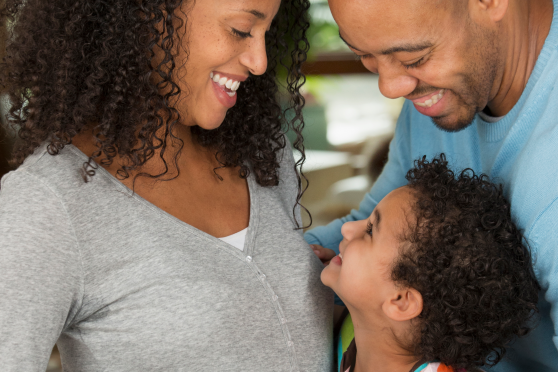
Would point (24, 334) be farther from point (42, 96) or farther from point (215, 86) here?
point (215, 86)

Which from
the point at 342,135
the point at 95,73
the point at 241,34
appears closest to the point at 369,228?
the point at 241,34

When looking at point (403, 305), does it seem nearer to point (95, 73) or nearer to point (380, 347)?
point (380, 347)

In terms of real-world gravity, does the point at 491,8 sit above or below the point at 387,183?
above

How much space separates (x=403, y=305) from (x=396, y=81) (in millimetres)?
653

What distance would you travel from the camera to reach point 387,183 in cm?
199

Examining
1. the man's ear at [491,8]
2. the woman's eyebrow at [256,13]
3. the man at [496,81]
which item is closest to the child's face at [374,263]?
the man at [496,81]

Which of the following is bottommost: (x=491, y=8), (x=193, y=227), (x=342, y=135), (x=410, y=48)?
(x=342, y=135)

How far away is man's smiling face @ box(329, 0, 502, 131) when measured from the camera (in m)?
1.37

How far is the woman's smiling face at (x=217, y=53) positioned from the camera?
127cm

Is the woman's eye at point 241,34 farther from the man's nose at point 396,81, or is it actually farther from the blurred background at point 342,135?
the blurred background at point 342,135

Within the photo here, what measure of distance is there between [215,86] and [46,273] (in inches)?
25.2

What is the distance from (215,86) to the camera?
1387mm

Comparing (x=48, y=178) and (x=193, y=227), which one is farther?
(x=193, y=227)

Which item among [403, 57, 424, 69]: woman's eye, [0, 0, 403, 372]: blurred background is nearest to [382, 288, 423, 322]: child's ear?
[403, 57, 424, 69]: woman's eye
